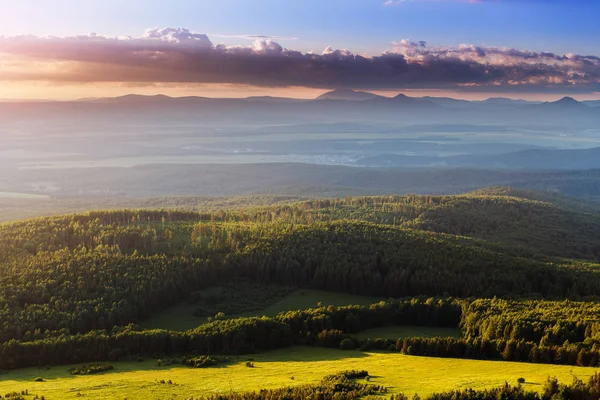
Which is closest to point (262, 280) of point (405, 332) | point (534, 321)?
point (405, 332)

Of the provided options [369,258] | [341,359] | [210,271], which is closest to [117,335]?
[341,359]

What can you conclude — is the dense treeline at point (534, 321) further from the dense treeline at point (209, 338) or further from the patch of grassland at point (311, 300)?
the patch of grassland at point (311, 300)

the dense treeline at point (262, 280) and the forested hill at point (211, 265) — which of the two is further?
the forested hill at point (211, 265)

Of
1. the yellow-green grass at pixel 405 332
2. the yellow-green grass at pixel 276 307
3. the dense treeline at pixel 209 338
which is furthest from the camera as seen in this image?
the yellow-green grass at pixel 276 307

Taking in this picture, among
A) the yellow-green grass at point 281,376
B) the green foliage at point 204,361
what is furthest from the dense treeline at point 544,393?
the green foliage at point 204,361

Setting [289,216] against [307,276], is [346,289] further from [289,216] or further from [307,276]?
[289,216]

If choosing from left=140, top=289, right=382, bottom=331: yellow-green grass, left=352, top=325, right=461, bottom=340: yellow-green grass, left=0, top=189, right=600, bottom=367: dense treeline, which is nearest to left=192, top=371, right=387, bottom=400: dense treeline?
left=0, top=189, right=600, bottom=367: dense treeline
